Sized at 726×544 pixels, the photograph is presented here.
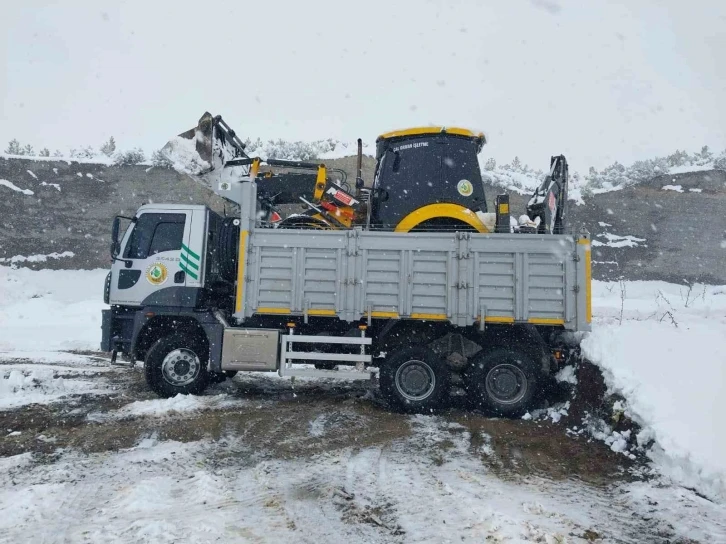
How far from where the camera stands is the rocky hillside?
90.3 feet

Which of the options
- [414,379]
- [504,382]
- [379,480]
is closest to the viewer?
[379,480]

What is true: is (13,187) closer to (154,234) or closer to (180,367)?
(154,234)

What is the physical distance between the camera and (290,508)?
413 cm

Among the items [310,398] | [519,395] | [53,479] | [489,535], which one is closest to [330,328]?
[310,398]

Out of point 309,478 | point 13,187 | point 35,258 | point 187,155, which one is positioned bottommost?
point 309,478

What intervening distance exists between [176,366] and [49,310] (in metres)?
14.0

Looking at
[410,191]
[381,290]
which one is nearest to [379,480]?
[381,290]

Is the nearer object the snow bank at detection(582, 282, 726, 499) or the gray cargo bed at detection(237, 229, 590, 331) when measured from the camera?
the snow bank at detection(582, 282, 726, 499)

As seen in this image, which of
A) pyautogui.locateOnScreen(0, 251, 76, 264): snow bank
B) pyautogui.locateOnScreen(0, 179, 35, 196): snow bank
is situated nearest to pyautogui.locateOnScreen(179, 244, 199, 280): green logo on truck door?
pyautogui.locateOnScreen(0, 251, 76, 264): snow bank

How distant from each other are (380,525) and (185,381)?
478 centimetres

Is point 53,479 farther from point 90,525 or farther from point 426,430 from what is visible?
point 426,430

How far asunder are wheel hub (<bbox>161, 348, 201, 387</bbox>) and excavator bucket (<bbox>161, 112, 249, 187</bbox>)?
2.88 meters

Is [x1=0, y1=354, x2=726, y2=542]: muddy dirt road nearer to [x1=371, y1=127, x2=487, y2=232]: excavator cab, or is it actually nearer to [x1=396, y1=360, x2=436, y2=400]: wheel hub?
[x1=396, y1=360, x2=436, y2=400]: wheel hub

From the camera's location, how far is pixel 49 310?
62.3 feet
